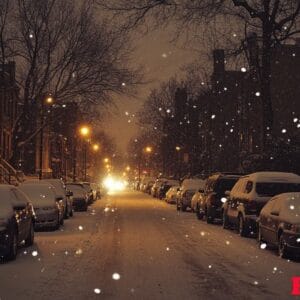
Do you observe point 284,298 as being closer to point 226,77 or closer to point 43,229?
point 43,229

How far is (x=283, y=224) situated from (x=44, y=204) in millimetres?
10140

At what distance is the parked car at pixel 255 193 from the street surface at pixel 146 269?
641 mm

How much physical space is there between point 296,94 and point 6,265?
46.7 m

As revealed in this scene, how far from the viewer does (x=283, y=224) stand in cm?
1509

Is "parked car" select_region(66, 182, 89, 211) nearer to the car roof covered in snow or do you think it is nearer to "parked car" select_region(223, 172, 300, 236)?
"parked car" select_region(223, 172, 300, 236)

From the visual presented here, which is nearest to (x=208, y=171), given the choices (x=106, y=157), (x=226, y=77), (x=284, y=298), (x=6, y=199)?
(x=226, y=77)

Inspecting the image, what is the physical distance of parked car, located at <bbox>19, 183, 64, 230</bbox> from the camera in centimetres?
2245

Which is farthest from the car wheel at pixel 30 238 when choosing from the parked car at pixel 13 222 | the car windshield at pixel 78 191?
the car windshield at pixel 78 191

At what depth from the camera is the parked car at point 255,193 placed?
66.0 feet

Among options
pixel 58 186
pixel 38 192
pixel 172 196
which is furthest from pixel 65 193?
pixel 172 196

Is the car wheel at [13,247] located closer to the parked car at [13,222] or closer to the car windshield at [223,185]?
the parked car at [13,222]

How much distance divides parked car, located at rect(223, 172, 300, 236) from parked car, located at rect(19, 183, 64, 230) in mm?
6052

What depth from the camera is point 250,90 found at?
54.1 metres

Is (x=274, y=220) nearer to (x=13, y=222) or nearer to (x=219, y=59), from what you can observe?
(x=13, y=222)
